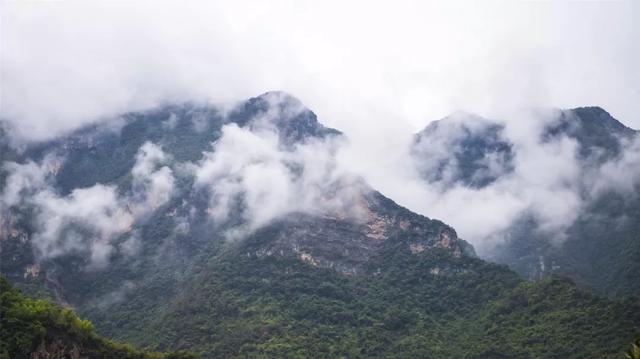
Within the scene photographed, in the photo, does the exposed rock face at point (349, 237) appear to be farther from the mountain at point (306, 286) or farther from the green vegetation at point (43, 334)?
the green vegetation at point (43, 334)

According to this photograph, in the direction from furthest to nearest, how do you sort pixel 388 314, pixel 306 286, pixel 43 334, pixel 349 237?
pixel 349 237 → pixel 306 286 → pixel 388 314 → pixel 43 334

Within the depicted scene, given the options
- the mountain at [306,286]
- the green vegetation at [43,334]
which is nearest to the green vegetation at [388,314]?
the mountain at [306,286]

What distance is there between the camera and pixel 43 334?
78688 mm

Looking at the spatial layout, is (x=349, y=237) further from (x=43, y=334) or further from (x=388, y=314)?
(x=43, y=334)

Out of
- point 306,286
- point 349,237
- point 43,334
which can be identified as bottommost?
point 43,334

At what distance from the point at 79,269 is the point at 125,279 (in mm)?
13986

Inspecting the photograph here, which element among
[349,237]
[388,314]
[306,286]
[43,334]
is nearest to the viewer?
[43,334]

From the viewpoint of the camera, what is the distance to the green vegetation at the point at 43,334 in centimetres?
7531

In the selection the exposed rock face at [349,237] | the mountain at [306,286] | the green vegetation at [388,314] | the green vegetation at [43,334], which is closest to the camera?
the green vegetation at [43,334]

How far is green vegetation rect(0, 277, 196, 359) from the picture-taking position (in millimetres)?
75312

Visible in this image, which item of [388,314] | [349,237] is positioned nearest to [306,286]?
[388,314]

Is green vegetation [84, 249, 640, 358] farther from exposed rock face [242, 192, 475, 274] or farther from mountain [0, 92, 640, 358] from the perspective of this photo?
exposed rock face [242, 192, 475, 274]

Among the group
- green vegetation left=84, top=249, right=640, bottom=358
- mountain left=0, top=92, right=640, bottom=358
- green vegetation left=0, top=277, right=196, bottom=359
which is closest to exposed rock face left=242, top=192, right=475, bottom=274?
mountain left=0, top=92, right=640, bottom=358

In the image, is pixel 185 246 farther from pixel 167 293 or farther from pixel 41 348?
pixel 41 348
